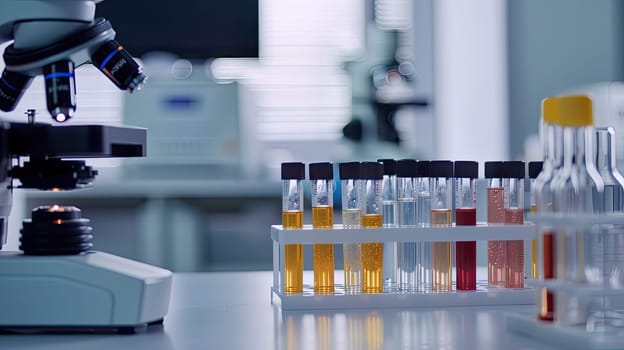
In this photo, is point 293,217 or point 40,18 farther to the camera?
point 293,217

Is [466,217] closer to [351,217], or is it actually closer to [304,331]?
[351,217]

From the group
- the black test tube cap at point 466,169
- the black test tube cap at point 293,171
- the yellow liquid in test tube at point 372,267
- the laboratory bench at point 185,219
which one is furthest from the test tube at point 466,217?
the laboratory bench at point 185,219

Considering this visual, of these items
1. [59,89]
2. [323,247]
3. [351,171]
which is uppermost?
[59,89]

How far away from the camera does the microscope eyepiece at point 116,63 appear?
3.48 ft

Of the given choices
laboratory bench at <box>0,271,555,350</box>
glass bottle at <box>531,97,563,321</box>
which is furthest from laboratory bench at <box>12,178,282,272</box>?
glass bottle at <box>531,97,563,321</box>

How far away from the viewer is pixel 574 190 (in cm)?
84

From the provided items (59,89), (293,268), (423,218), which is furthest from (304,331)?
(59,89)

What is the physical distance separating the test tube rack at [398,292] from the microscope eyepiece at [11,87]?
383 mm

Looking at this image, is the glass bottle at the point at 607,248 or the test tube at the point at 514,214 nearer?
the glass bottle at the point at 607,248

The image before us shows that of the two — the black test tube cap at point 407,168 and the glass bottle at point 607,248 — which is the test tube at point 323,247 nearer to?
the black test tube cap at point 407,168

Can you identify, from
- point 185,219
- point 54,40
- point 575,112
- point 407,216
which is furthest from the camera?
point 185,219

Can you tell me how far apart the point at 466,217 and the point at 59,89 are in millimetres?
556

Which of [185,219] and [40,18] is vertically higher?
[40,18]

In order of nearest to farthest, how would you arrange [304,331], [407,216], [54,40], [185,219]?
[304,331] < [54,40] < [407,216] < [185,219]
